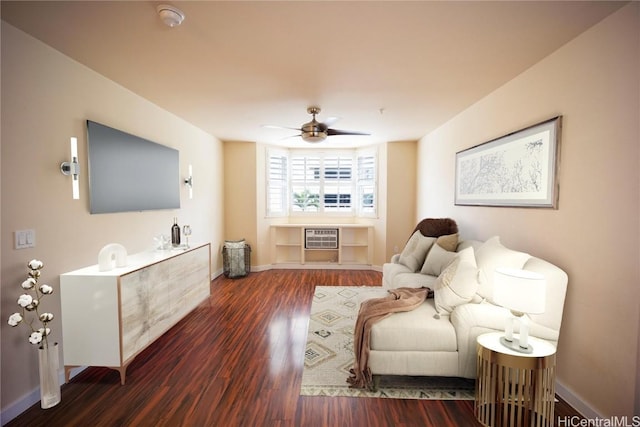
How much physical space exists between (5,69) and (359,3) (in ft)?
7.53

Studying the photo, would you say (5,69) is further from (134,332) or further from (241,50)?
(134,332)

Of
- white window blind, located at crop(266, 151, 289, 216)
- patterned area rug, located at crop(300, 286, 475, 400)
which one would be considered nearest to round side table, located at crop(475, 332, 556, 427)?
patterned area rug, located at crop(300, 286, 475, 400)

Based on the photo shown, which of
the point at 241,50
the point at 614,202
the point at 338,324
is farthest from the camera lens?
the point at 338,324

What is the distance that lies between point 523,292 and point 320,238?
13.9 feet

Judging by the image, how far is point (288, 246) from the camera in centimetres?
604

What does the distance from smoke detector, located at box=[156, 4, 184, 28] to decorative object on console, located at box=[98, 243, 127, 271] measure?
176cm

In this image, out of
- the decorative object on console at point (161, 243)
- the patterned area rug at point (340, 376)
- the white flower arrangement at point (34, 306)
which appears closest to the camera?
the white flower arrangement at point (34, 306)

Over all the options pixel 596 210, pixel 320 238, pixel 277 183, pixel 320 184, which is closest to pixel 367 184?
pixel 320 184

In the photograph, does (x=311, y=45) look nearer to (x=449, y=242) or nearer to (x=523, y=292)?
(x=523, y=292)

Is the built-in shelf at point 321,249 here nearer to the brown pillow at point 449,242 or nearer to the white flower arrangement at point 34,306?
the brown pillow at point 449,242

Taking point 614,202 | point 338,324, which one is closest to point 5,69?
point 338,324

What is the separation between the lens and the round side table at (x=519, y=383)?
5.47 feet

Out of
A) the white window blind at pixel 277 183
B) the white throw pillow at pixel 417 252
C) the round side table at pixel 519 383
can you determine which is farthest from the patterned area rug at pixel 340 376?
the white window blind at pixel 277 183

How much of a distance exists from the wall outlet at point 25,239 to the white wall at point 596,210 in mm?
3826
